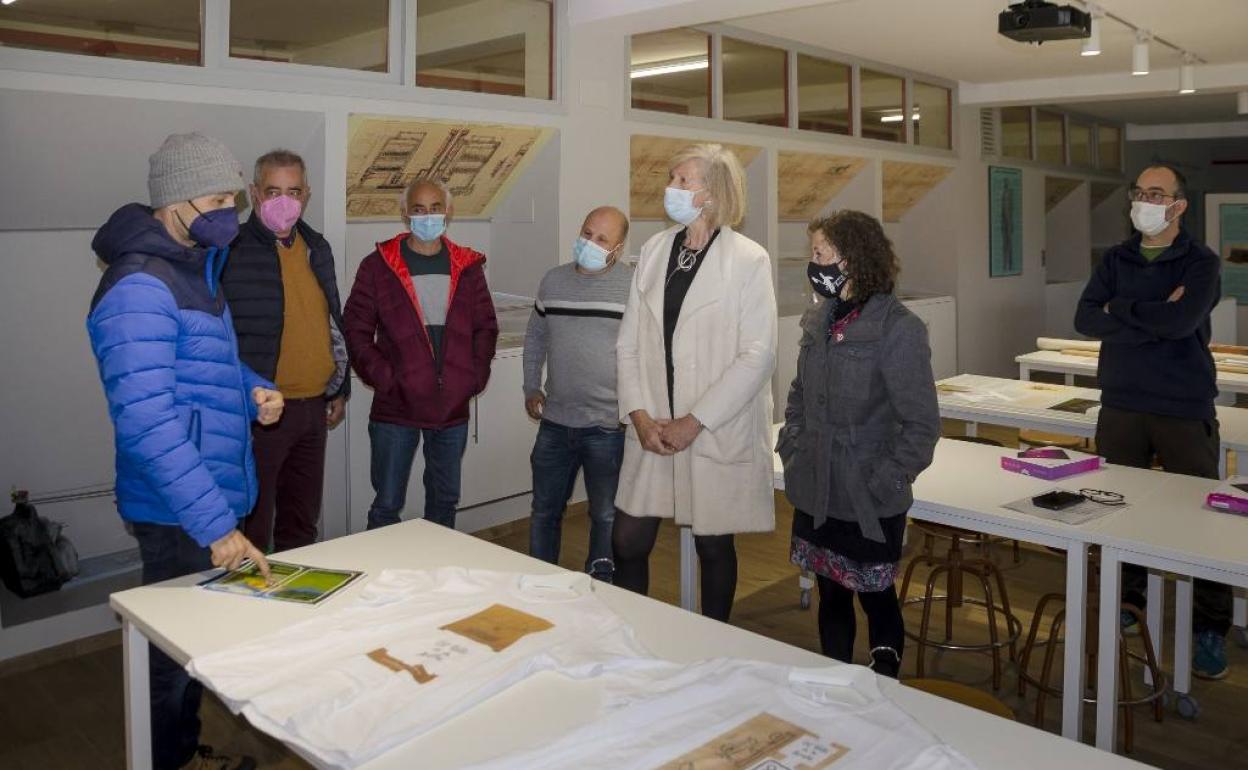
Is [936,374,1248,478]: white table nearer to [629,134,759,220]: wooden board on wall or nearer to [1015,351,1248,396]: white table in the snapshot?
[1015,351,1248,396]: white table

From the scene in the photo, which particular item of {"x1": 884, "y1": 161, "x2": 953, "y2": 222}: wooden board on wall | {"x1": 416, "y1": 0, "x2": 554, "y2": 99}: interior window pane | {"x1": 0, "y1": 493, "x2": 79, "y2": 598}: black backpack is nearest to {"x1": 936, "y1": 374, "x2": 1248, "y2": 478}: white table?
{"x1": 416, "y1": 0, "x2": 554, "y2": 99}: interior window pane

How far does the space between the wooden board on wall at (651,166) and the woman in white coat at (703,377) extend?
2785 millimetres

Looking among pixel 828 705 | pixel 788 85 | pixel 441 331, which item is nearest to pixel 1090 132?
pixel 788 85

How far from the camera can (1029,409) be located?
403 centimetres

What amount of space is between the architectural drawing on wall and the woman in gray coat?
2402 millimetres

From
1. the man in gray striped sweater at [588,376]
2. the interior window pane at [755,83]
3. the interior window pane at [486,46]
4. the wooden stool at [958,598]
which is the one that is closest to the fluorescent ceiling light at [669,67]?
the interior window pane at [755,83]

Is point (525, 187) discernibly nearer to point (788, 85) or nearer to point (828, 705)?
point (788, 85)

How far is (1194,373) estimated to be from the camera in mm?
3244

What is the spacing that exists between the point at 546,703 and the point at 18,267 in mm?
3205

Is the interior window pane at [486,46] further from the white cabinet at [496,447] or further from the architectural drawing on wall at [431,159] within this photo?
the white cabinet at [496,447]

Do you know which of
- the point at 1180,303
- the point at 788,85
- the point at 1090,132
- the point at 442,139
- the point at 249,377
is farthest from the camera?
the point at 1090,132

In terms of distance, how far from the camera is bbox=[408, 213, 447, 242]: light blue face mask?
355 cm

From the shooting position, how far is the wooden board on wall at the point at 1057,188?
9805mm

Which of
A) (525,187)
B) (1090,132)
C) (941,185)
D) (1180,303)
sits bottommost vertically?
(1180,303)
